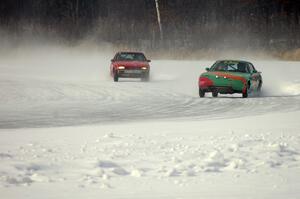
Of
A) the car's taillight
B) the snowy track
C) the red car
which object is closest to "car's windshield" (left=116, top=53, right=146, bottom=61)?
the red car

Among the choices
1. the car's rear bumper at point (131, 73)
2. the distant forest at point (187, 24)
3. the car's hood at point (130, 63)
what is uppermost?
the distant forest at point (187, 24)

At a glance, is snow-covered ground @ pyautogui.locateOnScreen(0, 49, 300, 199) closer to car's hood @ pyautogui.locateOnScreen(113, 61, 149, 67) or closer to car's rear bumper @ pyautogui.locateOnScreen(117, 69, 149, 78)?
car's hood @ pyautogui.locateOnScreen(113, 61, 149, 67)

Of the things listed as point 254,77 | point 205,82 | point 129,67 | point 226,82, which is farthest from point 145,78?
point 226,82

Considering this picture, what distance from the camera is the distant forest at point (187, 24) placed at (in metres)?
58.2

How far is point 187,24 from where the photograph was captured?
202 feet

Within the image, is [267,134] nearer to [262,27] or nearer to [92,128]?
[92,128]

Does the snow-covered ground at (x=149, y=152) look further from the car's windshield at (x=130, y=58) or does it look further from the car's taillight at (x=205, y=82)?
the car's windshield at (x=130, y=58)

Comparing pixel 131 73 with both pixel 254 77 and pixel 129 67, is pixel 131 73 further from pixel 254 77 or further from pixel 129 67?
pixel 254 77

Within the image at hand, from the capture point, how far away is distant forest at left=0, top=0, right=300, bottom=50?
5819 centimetres

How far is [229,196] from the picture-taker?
669 centimetres

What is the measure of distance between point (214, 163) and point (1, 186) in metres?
2.68

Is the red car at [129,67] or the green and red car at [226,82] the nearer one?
the green and red car at [226,82]

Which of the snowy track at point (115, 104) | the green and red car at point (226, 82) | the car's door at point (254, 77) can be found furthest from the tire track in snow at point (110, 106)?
the car's door at point (254, 77)

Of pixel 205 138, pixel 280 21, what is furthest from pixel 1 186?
pixel 280 21
